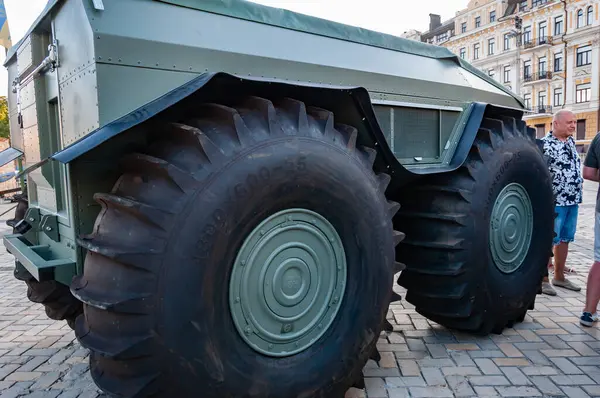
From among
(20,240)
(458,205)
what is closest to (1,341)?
(20,240)

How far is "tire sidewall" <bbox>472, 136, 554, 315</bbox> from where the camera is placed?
11.7ft

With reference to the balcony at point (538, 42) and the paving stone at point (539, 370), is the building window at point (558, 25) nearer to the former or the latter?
the balcony at point (538, 42)

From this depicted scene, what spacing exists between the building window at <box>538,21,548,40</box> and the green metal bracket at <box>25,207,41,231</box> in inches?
1855

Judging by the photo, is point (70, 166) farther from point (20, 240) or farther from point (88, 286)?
point (20, 240)

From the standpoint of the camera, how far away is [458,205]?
3498mm

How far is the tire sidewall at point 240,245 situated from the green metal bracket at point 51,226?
1.40 m

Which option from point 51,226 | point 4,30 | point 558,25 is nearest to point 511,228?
point 51,226

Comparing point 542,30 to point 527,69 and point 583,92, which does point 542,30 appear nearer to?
point 527,69

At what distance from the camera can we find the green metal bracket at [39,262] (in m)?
2.57

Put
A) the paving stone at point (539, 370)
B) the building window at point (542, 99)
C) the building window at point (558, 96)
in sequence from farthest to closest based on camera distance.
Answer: the building window at point (542, 99)
the building window at point (558, 96)
the paving stone at point (539, 370)

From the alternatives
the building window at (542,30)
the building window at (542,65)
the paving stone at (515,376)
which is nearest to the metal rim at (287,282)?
A: the paving stone at (515,376)

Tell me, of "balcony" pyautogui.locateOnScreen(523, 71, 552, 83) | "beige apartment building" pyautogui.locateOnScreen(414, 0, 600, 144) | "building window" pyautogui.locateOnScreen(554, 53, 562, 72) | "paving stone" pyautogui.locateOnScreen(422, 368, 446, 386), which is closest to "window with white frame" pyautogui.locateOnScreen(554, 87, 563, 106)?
"beige apartment building" pyautogui.locateOnScreen(414, 0, 600, 144)

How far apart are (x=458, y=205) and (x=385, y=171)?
0.70 meters

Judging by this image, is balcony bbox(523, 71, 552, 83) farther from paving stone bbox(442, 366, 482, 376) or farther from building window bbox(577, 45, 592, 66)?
paving stone bbox(442, 366, 482, 376)
